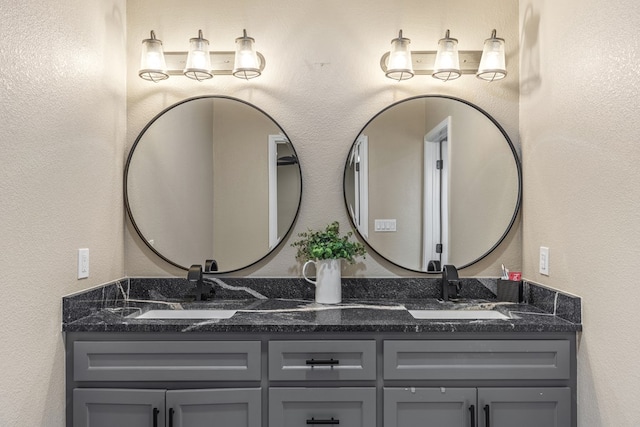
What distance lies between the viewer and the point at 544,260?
6.88 feet

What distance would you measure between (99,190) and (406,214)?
142cm

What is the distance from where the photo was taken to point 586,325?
176 centimetres

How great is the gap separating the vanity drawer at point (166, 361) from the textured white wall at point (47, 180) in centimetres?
10

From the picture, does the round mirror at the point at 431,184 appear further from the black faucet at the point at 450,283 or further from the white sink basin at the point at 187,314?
the white sink basin at the point at 187,314

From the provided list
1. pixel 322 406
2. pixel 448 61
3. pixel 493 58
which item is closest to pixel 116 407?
pixel 322 406

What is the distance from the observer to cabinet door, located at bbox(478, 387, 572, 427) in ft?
5.92

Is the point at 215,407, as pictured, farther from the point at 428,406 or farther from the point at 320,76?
the point at 320,76

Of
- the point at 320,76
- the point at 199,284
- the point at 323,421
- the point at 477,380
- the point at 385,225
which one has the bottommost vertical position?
the point at 323,421

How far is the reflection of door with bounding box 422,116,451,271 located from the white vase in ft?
1.49

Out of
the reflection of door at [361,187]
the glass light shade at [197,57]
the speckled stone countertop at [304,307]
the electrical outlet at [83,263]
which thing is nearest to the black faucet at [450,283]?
the speckled stone countertop at [304,307]

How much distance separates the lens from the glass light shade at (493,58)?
7.43 ft

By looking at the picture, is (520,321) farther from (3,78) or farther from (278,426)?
(3,78)

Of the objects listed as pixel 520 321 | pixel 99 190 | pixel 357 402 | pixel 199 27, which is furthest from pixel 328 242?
pixel 199 27

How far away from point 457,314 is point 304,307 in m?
0.68
